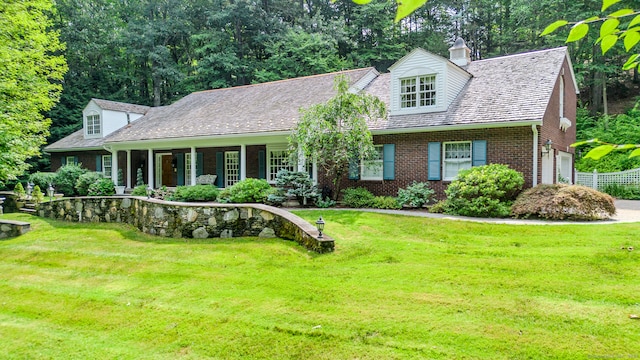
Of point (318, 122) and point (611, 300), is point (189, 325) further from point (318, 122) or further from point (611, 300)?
point (318, 122)

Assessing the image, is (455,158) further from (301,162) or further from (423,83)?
(301,162)

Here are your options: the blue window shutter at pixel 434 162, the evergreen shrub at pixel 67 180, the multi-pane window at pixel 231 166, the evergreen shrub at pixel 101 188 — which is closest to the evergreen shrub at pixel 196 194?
the multi-pane window at pixel 231 166

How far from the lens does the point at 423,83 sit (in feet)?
46.1

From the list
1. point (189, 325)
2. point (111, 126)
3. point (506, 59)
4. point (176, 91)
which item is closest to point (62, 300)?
point (189, 325)

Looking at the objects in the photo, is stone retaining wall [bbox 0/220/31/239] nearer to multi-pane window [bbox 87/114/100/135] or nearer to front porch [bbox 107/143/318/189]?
front porch [bbox 107/143/318/189]

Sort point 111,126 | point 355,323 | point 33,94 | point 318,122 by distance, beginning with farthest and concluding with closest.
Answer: point 111,126, point 33,94, point 318,122, point 355,323

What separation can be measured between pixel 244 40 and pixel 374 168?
2335 centimetres

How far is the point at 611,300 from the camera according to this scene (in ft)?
14.8

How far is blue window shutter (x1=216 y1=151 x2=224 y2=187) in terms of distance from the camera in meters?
18.8

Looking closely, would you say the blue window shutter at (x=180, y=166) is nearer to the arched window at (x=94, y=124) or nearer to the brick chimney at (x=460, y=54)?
the arched window at (x=94, y=124)

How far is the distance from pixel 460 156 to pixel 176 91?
28.8m

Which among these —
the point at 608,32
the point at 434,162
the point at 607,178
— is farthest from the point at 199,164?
the point at 608,32

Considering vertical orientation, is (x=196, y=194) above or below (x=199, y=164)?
below

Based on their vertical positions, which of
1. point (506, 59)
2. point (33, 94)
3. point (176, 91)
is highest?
point (176, 91)
